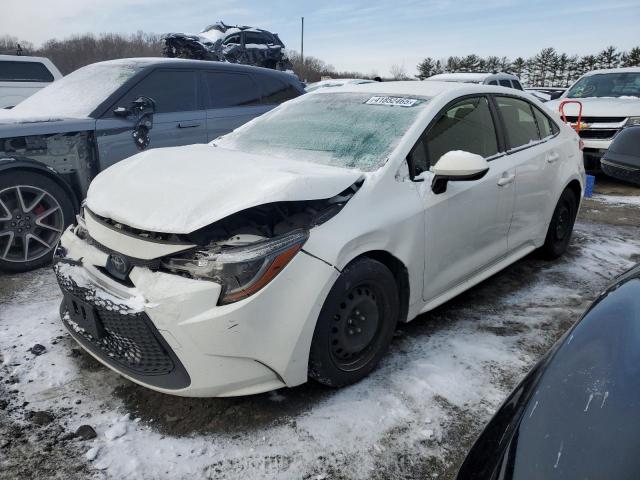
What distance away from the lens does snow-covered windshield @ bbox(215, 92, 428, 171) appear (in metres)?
2.73

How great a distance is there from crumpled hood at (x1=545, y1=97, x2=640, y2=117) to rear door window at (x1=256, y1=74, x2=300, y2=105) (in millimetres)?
4430

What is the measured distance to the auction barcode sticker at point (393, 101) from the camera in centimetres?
300

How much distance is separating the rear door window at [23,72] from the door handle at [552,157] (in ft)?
29.0

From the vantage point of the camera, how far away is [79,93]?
178 inches

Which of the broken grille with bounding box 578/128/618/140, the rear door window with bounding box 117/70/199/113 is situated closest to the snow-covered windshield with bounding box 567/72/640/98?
the broken grille with bounding box 578/128/618/140

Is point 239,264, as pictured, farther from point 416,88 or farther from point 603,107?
point 603,107

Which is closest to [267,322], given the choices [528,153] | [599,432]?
[599,432]

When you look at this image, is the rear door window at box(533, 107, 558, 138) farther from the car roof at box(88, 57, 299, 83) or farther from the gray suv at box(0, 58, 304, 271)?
the car roof at box(88, 57, 299, 83)

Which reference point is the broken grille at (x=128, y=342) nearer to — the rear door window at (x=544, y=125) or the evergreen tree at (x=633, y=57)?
the rear door window at (x=544, y=125)

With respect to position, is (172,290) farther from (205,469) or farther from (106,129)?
(106,129)

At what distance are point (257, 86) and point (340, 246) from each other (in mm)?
3915

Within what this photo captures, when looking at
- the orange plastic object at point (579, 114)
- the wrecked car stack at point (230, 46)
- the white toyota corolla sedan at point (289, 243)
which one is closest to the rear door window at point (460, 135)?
the white toyota corolla sedan at point (289, 243)

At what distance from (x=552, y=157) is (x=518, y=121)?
45 centimetres

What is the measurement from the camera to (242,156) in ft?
9.07
